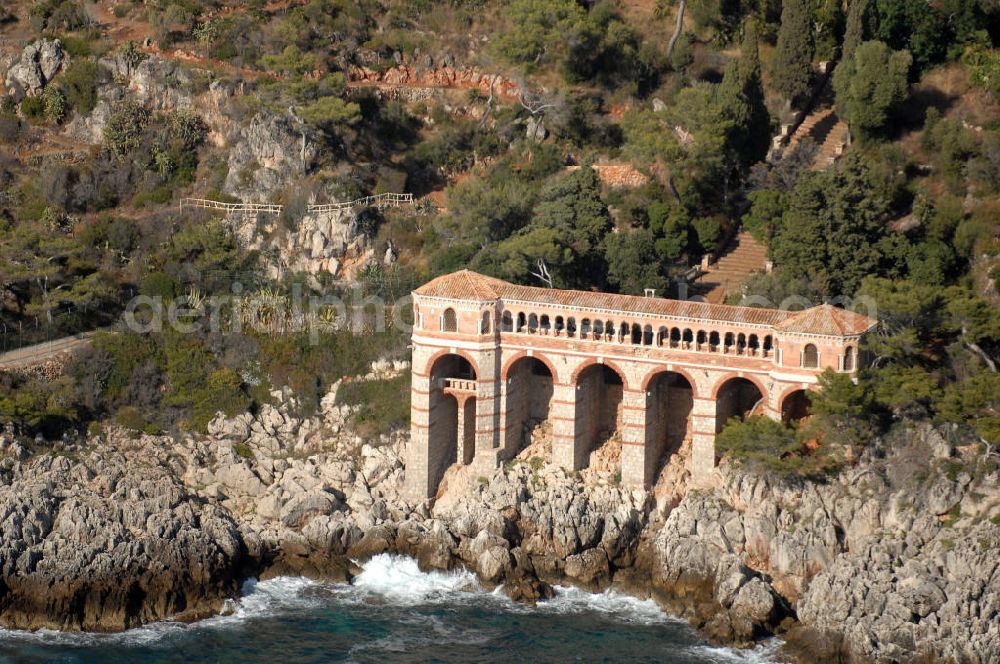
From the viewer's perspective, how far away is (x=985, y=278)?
74.2 m

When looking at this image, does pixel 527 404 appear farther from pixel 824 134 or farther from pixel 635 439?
pixel 824 134

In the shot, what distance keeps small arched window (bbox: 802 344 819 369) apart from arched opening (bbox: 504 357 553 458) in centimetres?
1162

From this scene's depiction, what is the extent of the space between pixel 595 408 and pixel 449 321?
7.17m

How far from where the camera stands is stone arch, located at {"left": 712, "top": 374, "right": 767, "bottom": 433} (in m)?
68.2

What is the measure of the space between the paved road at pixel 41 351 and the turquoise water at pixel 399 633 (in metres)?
16.7

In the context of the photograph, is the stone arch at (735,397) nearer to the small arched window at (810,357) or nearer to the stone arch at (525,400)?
the small arched window at (810,357)

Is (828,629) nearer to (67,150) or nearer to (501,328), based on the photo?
(501,328)

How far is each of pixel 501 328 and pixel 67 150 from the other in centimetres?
3052

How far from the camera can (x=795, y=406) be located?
6844 centimetres

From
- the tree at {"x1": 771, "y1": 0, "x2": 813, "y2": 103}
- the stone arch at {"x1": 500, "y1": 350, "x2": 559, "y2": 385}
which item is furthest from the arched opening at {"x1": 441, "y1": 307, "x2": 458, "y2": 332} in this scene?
the tree at {"x1": 771, "y1": 0, "x2": 813, "y2": 103}

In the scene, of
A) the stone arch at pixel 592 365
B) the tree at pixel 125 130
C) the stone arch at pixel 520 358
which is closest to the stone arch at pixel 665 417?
the stone arch at pixel 592 365

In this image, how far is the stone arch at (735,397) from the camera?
6819 cm

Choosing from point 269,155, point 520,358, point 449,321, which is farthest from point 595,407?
point 269,155

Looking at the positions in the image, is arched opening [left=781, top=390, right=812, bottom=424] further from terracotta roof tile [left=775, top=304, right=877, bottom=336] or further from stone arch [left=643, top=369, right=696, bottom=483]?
stone arch [left=643, top=369, right=696, bottom=483]
